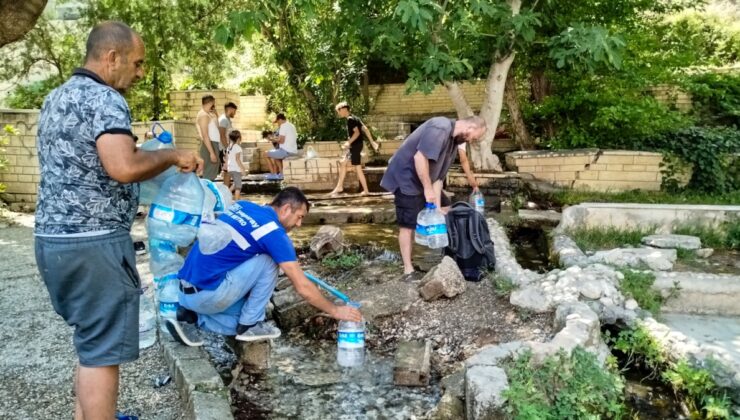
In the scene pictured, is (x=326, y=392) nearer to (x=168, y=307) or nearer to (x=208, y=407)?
(x=208, y=407)

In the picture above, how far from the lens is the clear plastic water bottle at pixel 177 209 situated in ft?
9.66

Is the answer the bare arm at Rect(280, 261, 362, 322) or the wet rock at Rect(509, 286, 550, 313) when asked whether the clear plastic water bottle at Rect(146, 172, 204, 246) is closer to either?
the bare arm at Rect(280, 261, 362, 322)

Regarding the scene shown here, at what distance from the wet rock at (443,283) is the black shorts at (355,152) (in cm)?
511

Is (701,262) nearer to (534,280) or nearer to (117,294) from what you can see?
(534,280)

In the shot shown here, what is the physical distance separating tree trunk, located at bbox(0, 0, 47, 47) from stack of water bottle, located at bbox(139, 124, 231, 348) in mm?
4600

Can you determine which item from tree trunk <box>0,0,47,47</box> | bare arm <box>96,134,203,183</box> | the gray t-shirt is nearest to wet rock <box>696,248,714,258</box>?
the gray t-shirt

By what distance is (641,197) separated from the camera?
7.99 metres

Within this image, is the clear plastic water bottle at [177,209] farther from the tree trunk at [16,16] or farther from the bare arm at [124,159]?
the tree trunk at [16,16]

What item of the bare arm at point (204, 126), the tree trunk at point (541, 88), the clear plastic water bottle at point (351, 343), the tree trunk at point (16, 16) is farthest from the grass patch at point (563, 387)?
the tree trunk at point (541, 88)

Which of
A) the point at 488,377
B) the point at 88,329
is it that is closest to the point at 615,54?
the point at 488,377

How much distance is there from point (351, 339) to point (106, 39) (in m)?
2.13

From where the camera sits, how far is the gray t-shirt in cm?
468

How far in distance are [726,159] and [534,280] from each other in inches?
226

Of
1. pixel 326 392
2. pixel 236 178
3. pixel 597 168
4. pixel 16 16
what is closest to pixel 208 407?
pixel 326 392
